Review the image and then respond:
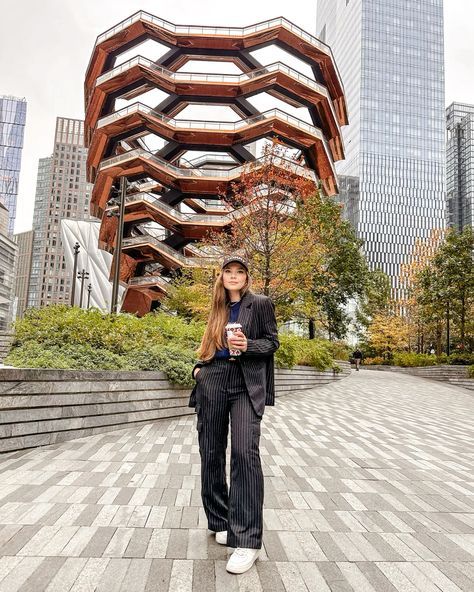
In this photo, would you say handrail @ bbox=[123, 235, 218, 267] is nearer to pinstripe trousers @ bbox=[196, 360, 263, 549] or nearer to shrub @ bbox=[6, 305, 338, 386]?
shrub @ bbox=[6, 305, 338, 386]

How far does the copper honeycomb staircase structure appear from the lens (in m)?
37.9

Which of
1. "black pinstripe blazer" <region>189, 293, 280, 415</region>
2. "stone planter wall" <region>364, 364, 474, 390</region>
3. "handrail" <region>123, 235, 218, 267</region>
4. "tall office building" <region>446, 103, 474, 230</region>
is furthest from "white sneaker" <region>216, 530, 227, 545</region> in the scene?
"tall office building" <region>446, 103, 474, 230</region>

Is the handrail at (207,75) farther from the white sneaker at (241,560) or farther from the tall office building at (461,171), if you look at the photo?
the tall office building at (461,171)

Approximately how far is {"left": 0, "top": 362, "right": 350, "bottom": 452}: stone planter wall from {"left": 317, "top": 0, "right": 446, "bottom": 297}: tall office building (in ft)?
368

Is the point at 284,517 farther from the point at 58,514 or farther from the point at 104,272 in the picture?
the point at 104,272

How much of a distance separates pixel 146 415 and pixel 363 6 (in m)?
152

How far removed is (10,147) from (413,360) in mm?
189242

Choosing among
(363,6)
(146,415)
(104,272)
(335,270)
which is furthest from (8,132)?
(146,415)

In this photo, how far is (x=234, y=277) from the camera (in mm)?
3387

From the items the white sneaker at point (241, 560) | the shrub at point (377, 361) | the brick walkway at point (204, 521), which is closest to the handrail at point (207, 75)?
the shrub at point (377, 361)

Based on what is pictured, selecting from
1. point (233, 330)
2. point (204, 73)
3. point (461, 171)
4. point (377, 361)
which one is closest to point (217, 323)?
point (233, 330)

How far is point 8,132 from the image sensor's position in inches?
7279

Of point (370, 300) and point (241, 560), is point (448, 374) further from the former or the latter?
point (241, 560)

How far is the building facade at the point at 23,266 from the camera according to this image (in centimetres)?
14725
